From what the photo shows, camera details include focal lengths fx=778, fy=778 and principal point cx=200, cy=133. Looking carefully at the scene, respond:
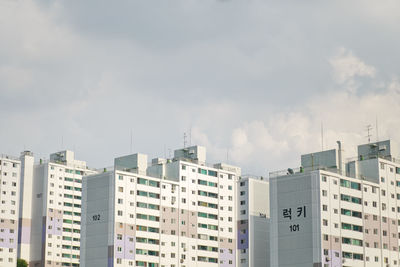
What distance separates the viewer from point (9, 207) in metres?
192

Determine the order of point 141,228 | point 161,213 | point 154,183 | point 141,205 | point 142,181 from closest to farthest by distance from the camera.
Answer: point 141,228 → point 141,205 → point 142,181 → point 161,213 → point 154,183

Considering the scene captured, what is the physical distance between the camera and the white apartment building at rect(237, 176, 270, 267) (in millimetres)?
172875

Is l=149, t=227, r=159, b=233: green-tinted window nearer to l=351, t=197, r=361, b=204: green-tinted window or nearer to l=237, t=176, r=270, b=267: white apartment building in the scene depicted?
l=237, t=176, r=270, b=267: white apartment building

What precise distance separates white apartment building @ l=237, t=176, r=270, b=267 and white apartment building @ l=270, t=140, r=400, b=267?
39.7 meters

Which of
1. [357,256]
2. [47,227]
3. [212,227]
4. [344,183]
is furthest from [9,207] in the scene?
[357,256]

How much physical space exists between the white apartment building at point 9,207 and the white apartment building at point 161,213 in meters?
39.4

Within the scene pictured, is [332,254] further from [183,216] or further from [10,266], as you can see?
[10,266]

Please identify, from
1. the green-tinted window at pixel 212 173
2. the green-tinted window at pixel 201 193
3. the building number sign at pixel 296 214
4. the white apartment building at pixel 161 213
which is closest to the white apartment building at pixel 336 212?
the building number sign at pixel 296 214

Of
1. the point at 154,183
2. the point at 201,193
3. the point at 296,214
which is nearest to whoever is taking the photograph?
the point at 296,214

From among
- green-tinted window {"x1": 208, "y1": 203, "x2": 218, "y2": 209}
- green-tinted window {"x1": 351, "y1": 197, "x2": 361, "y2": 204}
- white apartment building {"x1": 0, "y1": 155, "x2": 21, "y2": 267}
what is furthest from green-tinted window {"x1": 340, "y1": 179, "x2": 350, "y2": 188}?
white apartment building {"x1": 0, "y1": 155, "x2": 21, "y2": 267}

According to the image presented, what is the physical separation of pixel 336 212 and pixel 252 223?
154 feet

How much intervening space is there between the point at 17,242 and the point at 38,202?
1147 centimetres

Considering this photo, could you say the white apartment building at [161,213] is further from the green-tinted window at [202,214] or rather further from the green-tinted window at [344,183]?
the green-tinted window at [344,183]

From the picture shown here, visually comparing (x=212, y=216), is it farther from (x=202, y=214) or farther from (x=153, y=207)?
(x=153, y=207)
